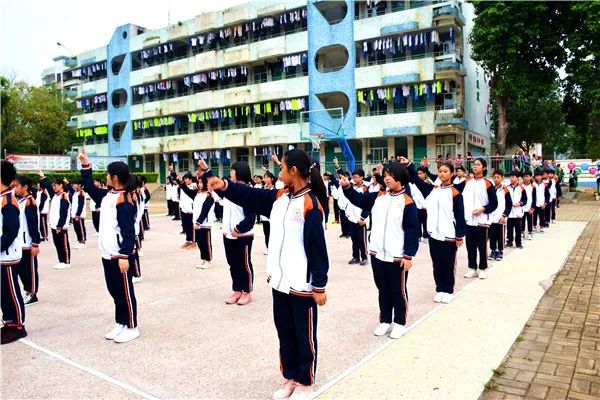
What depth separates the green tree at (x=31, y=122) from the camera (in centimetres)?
4162

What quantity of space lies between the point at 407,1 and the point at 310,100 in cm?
848

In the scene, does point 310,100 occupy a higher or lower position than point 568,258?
higher

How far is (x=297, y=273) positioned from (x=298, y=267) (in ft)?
0.15

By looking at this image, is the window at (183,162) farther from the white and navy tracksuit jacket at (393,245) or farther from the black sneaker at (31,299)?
the white and navy tracksuit jacket at (393,245)

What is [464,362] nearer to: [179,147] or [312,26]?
[312,26]

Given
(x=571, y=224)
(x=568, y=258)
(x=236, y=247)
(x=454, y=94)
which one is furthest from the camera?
(x=454, y=94)

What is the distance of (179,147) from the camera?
3778cm

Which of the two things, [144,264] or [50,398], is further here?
[144,264]

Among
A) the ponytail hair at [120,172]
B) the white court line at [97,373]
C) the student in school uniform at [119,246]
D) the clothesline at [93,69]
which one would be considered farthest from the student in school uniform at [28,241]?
the clothesline at [93,69]

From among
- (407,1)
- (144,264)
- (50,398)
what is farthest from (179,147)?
(50,398)

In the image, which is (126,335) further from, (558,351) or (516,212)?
(516,212)

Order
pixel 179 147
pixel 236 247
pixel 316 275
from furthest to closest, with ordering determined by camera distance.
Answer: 1. pixel 179 147
2. pixel 236 247
3. pixel 316 275

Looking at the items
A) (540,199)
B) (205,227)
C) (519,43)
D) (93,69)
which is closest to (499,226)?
(540,199)

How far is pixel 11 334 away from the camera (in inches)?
193
